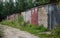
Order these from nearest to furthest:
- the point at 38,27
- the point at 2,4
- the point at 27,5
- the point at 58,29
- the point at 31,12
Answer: the point at 58,29, the point at 38,27, the point at 31,12, the point at 27,5, the point at 2,4

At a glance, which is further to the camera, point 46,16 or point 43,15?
point 43,15

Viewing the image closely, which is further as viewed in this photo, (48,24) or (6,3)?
(6,3)

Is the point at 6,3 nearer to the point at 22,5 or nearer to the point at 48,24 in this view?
the point at 22,5

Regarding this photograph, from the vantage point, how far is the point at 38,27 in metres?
13.3

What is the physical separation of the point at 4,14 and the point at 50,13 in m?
10.8

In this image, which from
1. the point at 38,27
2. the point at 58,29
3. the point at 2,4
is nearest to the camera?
the point at 58,29

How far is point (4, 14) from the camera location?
907 inches

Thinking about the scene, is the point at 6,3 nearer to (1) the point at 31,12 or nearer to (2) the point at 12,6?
(2) the point at 12,6

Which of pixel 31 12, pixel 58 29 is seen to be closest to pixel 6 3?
pixel 31 12

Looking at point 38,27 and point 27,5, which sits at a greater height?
point 27,5

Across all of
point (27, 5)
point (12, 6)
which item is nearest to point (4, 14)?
point (12, 6)

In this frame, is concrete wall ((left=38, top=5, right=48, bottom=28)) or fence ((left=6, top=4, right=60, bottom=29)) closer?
fence ((left=6, top=4, right=60, bottom=29))

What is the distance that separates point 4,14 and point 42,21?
9977 millimetres

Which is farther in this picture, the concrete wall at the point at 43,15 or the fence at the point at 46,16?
the concrete wall at the point at 43,15
